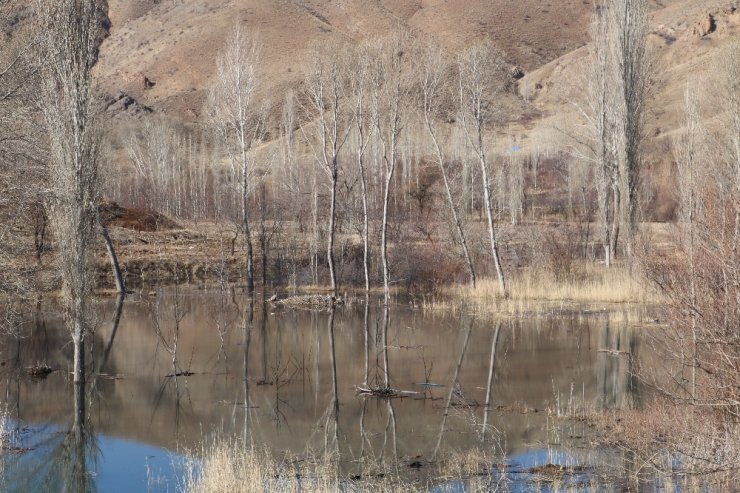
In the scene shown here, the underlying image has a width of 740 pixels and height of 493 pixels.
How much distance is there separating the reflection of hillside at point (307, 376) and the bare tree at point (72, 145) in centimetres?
181

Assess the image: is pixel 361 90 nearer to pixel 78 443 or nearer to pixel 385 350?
pixel 385 350

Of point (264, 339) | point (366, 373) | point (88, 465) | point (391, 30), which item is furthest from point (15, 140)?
point (391, 30)

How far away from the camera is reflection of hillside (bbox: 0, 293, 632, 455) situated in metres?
12.5

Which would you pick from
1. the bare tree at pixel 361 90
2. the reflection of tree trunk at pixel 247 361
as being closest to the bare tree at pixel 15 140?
the reflection of tree trunk at pixel 247 361

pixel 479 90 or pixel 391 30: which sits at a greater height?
pixel 391 30

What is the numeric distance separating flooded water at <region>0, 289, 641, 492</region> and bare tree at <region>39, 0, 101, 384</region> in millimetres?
1807

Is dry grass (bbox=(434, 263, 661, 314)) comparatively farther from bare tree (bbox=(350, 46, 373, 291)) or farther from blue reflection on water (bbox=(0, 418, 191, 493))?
blue reflection on water (bbox=(0, 418, 191, 493))

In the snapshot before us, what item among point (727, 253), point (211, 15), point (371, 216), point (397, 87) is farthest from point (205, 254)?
point (211, 15)

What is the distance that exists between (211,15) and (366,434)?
464ft

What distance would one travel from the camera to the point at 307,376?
1634cm

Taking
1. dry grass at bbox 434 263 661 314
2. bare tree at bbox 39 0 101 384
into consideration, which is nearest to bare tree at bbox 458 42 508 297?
dry grass at bbox 434 263 661 314

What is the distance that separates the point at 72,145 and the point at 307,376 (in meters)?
6.17

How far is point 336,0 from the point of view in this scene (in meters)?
160

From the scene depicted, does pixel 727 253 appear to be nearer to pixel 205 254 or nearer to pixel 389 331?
pixel 389 331
